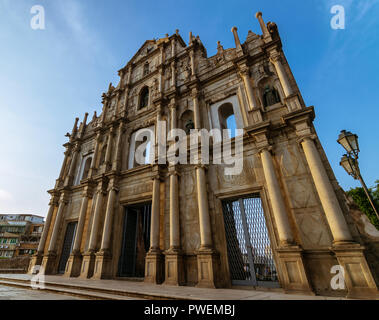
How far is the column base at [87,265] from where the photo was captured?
31.6 feet

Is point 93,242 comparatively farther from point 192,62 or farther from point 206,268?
point 192,62

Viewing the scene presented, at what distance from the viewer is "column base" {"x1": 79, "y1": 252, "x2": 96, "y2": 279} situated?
9.64m

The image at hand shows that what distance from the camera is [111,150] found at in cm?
1334

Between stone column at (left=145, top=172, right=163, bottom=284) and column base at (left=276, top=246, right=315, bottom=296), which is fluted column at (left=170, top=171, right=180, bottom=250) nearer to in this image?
stone column at (left=145, top=172, right=163, bottom=284)

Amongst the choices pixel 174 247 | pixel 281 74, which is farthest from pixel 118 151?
pixel 281 74

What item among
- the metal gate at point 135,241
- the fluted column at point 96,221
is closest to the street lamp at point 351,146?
the metal gate at point 135,241

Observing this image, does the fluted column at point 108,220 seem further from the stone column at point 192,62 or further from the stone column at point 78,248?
the stone column at point 192,62

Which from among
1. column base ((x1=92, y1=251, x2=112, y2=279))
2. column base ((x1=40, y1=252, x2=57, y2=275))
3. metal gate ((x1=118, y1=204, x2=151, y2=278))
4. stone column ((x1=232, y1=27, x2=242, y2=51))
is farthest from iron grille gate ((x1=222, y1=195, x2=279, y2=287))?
column base ((x1=40, y1=252, x2=57, y2=275))

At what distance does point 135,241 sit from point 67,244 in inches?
223

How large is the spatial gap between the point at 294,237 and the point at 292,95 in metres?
5.36

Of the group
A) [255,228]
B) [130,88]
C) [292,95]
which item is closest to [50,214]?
[130,88]

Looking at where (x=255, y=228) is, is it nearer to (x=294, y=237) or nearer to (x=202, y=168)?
(x=294, y=237)

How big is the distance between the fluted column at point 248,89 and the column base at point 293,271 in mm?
5692

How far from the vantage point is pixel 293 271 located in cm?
540
